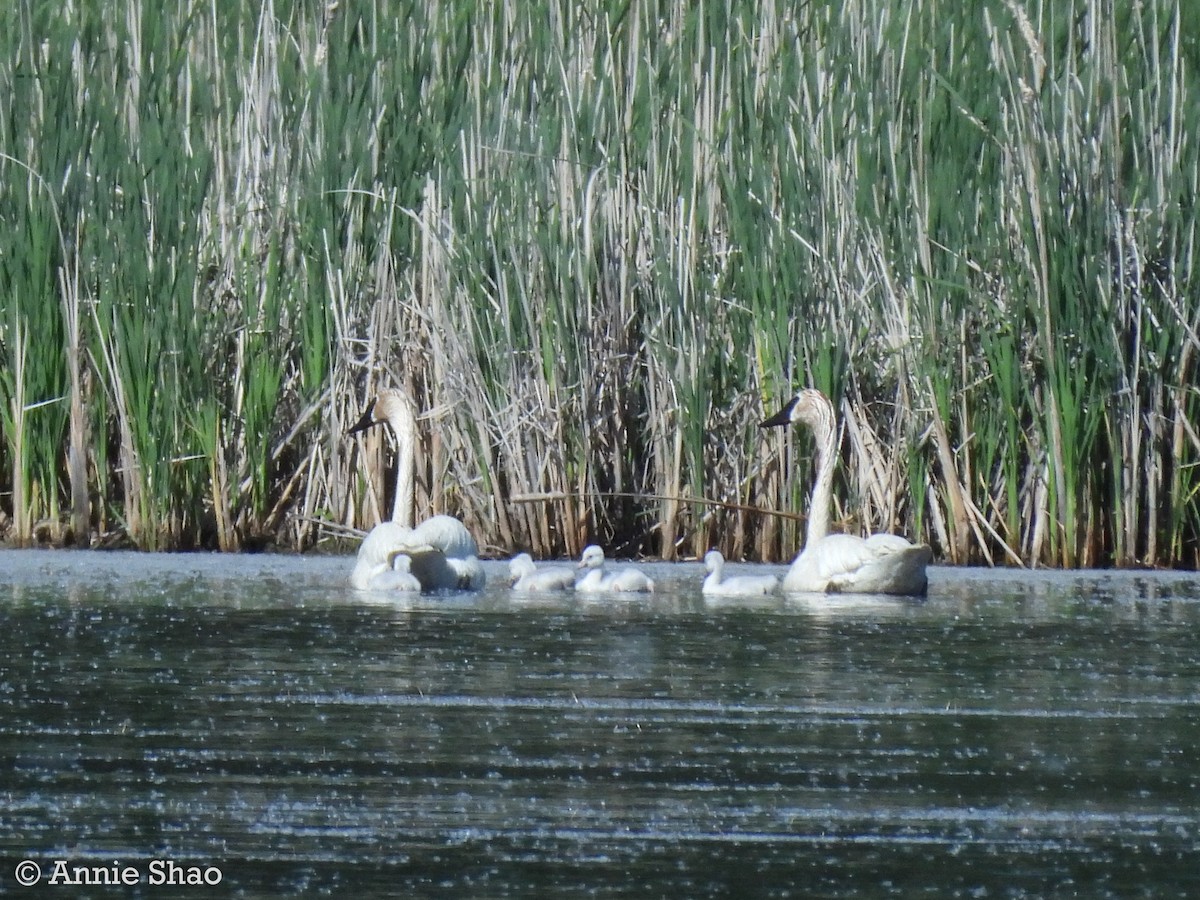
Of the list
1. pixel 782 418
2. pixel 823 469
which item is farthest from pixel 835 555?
pixel 782 418

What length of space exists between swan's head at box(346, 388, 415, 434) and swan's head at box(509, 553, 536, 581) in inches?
29.6

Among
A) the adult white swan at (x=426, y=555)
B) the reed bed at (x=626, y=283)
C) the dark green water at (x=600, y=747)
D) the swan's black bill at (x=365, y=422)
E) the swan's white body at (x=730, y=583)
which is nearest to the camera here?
the dark green water at (x=600, y=747)

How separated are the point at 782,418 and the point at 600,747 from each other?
3873 mm

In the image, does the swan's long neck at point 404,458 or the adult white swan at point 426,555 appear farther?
the swan's long neck at point 404,458

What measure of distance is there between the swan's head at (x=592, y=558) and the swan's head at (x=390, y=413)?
927 mm

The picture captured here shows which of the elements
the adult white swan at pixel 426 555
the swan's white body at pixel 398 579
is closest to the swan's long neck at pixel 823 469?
the adult white swan at pixel 426 555

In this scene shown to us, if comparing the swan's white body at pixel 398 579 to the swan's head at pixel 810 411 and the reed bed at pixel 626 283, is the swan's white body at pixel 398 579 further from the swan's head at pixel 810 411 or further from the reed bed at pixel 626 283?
the swan's head at pixel 810 411

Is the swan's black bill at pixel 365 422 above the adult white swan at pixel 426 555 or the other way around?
above

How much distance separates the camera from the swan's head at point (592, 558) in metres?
7.85

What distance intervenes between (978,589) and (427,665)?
268 centimetres

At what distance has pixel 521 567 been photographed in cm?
793

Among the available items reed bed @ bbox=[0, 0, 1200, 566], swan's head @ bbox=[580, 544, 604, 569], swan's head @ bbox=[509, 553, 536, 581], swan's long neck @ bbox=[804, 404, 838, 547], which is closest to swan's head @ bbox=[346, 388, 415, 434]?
reed bed @ bbox=[0, 0, 1200, 566]

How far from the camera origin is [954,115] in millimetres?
8477

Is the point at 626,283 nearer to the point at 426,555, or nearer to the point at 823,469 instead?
the point at 823,469
